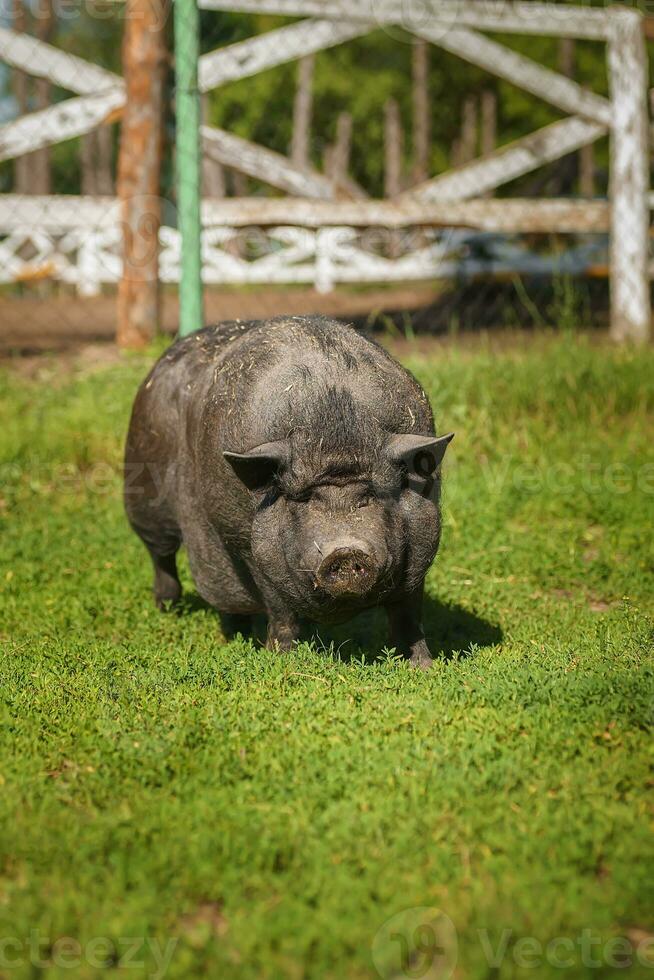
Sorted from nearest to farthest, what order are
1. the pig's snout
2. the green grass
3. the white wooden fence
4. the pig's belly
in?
1. the green grass
2. the pig's snout
3. the pig's belly
4. the white wooden fence

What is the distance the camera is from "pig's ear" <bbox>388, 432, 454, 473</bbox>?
12.6ft

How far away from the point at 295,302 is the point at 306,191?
4050 millimetres

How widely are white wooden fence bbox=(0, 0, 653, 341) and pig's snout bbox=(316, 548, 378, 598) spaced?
526 centimetres

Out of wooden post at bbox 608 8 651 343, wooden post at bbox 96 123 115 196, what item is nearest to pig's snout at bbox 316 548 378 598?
wooden post at bbox 608 8 651 343

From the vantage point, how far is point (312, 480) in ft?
12.5

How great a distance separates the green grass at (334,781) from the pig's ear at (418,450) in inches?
27.3

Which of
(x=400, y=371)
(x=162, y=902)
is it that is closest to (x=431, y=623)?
(x=400, y=371)

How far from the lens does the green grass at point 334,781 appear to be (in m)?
2.57

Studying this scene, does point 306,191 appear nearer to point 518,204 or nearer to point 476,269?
point 518,204

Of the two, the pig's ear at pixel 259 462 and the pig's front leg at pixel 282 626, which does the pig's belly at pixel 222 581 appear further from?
the pig's ear at pixel 259 462
